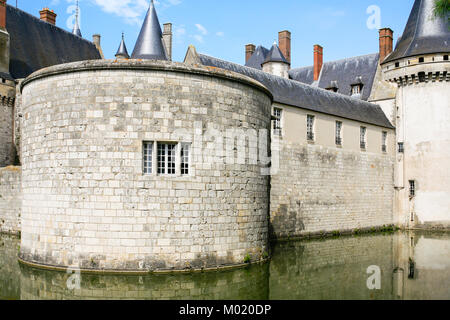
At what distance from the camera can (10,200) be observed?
15.7 metres

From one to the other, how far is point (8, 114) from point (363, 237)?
683 inches

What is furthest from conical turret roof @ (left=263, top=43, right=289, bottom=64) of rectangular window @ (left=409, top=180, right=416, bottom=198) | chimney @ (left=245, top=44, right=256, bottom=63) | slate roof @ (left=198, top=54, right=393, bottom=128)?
rectangular window @ (left=409, top=180, right=416, bottom=198)

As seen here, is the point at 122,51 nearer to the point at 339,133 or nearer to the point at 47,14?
the point at 47,14

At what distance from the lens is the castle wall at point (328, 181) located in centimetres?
1664

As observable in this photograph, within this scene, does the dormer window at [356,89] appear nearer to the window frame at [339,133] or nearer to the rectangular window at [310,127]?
the window frame at [339,133]

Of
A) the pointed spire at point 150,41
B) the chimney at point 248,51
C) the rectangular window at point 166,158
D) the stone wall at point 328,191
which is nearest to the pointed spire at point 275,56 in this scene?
the chimney at point 248,51

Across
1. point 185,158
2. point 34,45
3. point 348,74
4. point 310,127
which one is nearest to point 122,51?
point 34,45

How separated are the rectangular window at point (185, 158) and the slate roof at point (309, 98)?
780 centimetres

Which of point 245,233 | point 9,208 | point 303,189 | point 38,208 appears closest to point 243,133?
point 245,233

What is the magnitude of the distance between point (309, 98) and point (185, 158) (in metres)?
11.0

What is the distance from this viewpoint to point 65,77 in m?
9.43

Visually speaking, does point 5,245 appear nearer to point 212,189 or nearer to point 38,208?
point 38,208

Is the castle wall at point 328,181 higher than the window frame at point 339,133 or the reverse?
the reverse

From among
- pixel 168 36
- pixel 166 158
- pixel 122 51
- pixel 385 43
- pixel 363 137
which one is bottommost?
pixel 166 158
